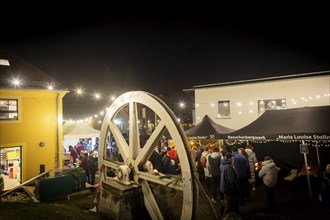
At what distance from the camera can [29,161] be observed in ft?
41.2

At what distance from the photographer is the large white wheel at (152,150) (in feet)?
17.1

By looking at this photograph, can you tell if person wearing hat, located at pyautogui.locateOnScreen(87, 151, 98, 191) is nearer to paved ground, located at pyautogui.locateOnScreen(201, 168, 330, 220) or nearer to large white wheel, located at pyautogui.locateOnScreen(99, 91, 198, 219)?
large white wheel, located at pyautogui.locateOnScreen(99, 91, 198, 219)

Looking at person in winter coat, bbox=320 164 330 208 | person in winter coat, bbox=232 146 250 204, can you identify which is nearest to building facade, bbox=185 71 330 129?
person in winter coat, bbox=320 164 330 208

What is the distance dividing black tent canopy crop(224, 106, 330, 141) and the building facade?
5.58m

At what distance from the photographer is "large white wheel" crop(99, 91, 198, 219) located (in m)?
5.22

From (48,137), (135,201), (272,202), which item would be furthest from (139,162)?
(48,137)

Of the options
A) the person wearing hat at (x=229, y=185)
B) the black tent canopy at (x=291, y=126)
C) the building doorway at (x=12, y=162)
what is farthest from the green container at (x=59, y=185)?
the black tent canopy at (x=291, y=126)

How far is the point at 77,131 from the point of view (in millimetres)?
16109

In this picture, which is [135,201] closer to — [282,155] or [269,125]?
[269,125]

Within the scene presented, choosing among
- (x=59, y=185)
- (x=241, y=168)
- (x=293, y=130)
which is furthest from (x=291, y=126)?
(x=59, y=185)

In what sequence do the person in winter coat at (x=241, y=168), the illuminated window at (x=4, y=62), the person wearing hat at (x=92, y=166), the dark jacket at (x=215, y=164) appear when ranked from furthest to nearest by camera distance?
the illuminated window at (x=4, y=62)
the person wearing hat at (x=92, y=166)
the dark jacket at (x=215, y=164)
the person in winter coat at (x=241, y=168)

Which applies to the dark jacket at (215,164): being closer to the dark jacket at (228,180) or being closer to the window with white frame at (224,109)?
the dark jacket at (228,180)

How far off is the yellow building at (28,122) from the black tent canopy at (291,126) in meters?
9.05

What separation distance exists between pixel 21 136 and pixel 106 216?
8274 mm
